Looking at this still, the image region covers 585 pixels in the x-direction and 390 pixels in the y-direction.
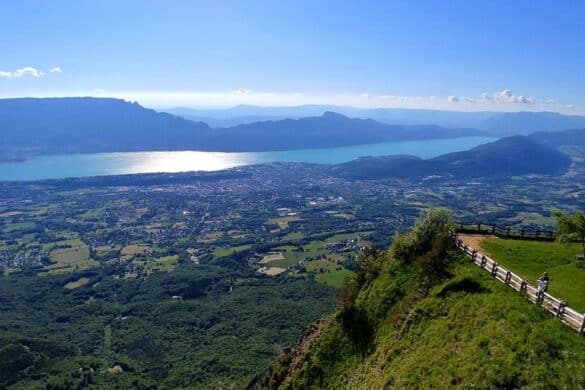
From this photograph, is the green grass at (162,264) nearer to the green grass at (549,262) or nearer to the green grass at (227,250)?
the green grass at (227,250)

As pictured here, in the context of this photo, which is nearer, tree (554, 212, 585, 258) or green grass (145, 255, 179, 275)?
tree (554, 212, 585, 258)

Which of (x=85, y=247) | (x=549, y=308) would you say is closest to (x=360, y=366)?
(x=549, y=308)

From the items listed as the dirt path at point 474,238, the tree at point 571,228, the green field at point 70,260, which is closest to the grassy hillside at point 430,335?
the dirt path at point 474,238

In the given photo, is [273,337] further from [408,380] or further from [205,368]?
[408,380]

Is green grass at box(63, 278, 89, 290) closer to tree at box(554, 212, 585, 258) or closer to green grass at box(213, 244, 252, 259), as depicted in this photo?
green grass at box(213, 244, 252, 259)

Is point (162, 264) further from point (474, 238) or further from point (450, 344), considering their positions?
point (450, 344)

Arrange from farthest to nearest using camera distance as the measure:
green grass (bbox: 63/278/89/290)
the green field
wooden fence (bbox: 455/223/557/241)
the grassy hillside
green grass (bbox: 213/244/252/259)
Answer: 1. green grass (bbox: 213/244/252/259)
2. the green field
3. green grass (bbox: 63/278/89/290)
4. wooden fence (bbox: 455/223/557/241)
5. the grassy hillside

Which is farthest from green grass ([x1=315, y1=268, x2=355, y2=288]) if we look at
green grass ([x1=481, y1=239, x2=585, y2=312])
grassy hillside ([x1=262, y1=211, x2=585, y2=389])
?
green grass ([x1=481, y1=239, x2=585, y2=312])
